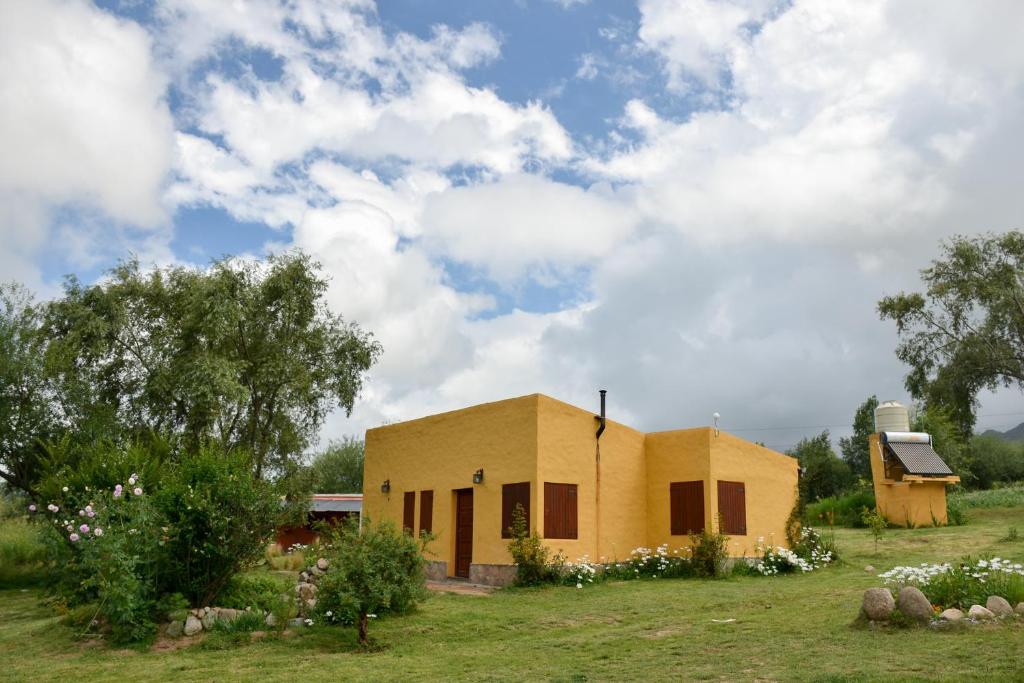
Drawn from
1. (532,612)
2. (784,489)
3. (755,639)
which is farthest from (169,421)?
(755,639)

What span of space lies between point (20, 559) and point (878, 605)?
2207cm

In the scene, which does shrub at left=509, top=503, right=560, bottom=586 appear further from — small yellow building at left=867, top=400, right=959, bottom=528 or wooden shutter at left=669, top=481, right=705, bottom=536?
small yellow building at left=867, top=400, right=959, bottom=528

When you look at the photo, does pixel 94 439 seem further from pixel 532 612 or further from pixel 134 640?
pixel 532 612

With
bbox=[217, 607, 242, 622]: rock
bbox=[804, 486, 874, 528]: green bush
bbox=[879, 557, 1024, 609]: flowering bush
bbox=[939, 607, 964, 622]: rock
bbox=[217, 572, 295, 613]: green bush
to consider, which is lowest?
bbox=[217, 607, 242, 622]: rock

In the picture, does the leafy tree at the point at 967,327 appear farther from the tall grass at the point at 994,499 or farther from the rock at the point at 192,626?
the rock at the point at 192,626

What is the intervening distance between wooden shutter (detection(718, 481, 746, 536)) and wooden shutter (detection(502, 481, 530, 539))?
4.34m

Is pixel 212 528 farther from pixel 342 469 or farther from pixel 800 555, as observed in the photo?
pixel 342 469

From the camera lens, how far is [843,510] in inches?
1151

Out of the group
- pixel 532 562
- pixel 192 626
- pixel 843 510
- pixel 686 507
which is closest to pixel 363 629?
pixel 192 626

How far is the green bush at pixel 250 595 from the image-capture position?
13.4m

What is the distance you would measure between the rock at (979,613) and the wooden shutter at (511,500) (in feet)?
30.7

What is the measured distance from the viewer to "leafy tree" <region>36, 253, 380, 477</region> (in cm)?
2238

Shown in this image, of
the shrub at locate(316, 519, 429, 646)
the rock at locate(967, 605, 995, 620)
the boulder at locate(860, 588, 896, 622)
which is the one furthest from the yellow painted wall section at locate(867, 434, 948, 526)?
the shrub at locate(316, 519, 429, 646)

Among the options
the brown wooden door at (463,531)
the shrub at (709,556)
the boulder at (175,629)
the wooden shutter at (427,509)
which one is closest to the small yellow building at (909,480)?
the shrub at (709,556)
